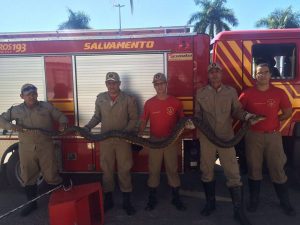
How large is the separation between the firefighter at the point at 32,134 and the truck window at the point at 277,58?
307 cm

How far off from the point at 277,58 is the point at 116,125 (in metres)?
2.64

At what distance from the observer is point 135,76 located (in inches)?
206

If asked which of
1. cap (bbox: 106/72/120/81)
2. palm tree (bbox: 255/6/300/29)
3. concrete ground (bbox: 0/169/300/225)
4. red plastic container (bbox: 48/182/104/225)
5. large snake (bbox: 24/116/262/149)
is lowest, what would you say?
concrete ground (bbox: 0/169/300/225)

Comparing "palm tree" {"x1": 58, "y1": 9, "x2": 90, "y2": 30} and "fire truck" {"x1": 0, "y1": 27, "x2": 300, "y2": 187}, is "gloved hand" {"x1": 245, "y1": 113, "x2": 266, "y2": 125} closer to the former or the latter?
"fire truck" {"x1": 0, "y1": 27, "x2": 300, "y2": 187}

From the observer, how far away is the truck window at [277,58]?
5.13m

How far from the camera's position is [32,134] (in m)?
4.95

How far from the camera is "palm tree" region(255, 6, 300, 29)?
122 feet

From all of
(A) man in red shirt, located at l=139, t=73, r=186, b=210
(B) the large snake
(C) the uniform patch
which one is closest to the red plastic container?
(B) the large snake

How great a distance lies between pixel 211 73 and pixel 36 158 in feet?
9.24

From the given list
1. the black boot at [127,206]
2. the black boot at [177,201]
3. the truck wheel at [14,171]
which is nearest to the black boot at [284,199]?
the black boot at [177,201]

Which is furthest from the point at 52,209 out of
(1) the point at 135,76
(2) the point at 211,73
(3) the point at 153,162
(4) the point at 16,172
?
(2) the point at 211,73

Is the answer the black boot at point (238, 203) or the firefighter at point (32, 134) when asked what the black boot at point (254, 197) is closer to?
the black boot at point (238, 203)

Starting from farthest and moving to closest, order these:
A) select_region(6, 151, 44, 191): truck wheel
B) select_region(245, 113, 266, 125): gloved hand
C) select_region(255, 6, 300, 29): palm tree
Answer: select_region(255, 6, 300, 29): palm tree, select_region(6, 151, 44, 191): truck wheel, select_region(245, 113, 266, 125): gloved hand

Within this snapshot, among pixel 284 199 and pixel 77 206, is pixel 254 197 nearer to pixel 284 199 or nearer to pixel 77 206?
pixel 284 199
